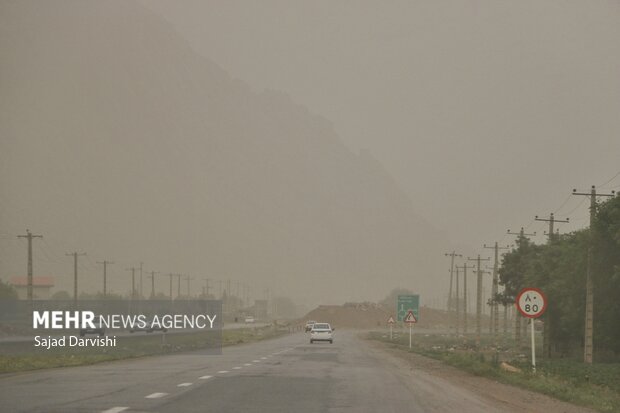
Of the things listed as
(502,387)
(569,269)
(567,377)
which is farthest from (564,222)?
(502,387)

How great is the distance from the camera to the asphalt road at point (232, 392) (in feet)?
57.5

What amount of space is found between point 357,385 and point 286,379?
2450mm

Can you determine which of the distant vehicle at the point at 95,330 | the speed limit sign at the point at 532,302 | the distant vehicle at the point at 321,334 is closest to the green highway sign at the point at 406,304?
the distant vehicle at the point at 321,334

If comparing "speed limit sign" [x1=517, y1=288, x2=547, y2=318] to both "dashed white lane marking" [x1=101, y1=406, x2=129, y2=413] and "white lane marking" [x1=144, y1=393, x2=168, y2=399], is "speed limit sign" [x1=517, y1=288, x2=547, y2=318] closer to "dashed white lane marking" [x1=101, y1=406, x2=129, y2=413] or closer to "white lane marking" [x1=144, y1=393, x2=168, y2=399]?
"white lane marking" [x1=144, y1=393, x2=168, y2=399]

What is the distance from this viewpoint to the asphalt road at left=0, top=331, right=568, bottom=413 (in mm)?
17531

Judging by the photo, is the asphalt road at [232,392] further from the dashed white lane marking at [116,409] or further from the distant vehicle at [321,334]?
the distant vehicle at [321,334]

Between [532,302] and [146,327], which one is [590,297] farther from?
[146,327]

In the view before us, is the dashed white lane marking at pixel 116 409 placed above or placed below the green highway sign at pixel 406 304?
above

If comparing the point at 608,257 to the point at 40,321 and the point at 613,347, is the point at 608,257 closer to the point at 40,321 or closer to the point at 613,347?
the point at 613,347

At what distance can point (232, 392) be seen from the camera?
20.9 meters

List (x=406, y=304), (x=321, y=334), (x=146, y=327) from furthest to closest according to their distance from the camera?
(x=146, y=327) < (x=406, y=304) < (x=321, y=334)

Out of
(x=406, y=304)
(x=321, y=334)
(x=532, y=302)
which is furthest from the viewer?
(x=406, y=304)

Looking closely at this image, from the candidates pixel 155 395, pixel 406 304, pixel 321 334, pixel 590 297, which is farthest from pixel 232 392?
pixel 406 304

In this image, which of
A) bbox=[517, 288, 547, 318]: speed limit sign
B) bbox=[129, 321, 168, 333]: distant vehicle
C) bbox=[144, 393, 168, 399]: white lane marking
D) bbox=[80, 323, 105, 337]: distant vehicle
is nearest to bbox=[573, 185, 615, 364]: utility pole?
bbox=[517, 288, 547, 318]: speed limit sign
